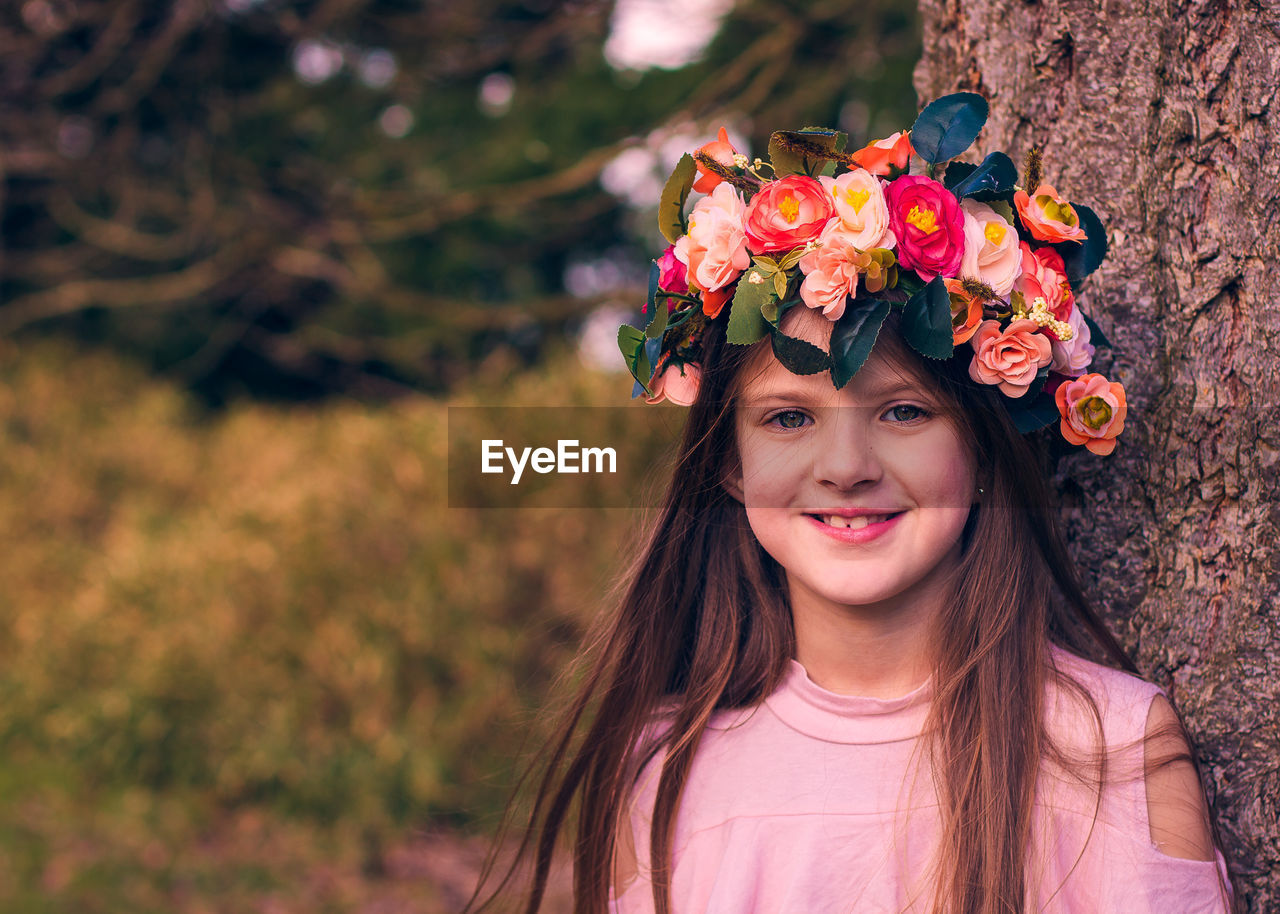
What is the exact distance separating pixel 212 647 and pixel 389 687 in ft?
3.29

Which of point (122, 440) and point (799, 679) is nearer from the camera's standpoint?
point (799, 679)

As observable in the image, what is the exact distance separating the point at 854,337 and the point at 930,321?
97 mm

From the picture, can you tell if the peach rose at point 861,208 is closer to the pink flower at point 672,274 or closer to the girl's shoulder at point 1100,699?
the pink flower at point 672,274

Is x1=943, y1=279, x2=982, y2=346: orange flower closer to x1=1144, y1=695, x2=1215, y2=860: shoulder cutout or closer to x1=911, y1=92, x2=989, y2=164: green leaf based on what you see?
x1=911, y1=92, x2=989, y2=164: green leaf

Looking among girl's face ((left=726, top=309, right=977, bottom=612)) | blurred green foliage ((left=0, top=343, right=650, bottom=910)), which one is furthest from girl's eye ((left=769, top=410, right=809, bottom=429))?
blurred green foliage ((left=0, top=343, right=650, bottom=910))

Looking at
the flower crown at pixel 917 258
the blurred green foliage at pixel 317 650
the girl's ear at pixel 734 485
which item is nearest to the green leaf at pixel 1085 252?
the flower crown at pixel 917 258

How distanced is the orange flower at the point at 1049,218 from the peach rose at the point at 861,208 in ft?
0.70

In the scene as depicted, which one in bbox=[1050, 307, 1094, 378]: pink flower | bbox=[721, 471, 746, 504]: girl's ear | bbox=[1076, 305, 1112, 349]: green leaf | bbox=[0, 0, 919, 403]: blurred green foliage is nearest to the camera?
bbox=[1050, 307, 1094, 378]: pink flower

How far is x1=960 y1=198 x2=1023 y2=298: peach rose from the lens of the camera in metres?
1.44

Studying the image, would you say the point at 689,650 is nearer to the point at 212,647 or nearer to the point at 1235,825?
the point at 1235,825

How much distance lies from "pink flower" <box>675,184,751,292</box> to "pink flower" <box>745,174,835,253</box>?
0.03 metres

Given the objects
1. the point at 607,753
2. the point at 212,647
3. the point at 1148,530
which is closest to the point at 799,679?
the point at 607,753

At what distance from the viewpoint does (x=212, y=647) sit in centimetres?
499

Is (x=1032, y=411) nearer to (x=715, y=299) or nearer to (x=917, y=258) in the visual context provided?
(x=917, y=258)
